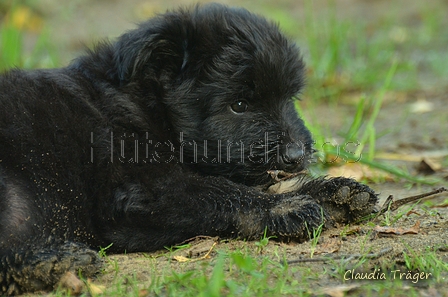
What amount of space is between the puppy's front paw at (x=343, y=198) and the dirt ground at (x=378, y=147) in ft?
0.35

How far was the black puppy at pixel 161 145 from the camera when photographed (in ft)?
12.0

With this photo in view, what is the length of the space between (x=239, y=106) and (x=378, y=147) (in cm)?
307

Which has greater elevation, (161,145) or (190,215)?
(161,145)

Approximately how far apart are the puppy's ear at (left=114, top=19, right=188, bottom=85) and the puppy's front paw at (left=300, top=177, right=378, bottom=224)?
1240mm

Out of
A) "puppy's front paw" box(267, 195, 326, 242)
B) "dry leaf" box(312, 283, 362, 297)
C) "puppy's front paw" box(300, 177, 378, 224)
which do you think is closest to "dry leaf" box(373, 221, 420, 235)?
"puppy's front paw" box(300, 177, 378, 224)

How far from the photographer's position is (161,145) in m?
3.90

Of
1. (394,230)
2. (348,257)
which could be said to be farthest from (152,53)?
(394,230)

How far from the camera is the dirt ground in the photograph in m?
3.49

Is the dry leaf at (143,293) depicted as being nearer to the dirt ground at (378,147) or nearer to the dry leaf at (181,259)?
the dirt ground at (378,147)

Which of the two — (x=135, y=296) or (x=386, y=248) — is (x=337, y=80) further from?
(x=135, y=296)

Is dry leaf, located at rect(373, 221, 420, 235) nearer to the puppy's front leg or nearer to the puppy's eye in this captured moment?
the puppy's front leg

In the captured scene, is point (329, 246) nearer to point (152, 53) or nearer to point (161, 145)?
point (161, 145)

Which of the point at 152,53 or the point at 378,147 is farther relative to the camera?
the point at 378,147

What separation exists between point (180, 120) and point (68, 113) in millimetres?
716
